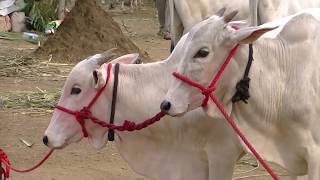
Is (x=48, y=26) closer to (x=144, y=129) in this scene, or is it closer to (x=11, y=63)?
(x=11, y=63)

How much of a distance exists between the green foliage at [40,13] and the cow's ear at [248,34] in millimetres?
10921

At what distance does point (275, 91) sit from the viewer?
3732mm

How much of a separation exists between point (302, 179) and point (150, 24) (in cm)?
1287

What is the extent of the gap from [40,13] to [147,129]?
10.4m

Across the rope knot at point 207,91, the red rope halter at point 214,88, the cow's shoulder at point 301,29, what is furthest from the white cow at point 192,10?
the rope knot at point 207,91

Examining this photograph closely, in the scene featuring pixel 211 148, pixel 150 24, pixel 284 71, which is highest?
pixel 284 71

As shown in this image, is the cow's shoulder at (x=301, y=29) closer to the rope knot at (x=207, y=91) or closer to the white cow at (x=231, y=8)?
the rope knot at (x=207, y=91)

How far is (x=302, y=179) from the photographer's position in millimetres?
4836

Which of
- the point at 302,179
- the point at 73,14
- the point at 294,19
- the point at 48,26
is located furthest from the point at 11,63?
the point at 294,19

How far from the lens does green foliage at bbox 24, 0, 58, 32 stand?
1420cm

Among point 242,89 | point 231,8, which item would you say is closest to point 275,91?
point 242,89

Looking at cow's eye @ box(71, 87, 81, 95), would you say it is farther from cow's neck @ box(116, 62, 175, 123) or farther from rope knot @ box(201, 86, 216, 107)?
rope knot @ box(201, 86, 216, 107)

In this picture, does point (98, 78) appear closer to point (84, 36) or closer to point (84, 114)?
point (84, 114)

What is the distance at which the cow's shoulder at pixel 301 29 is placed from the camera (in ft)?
12.6
